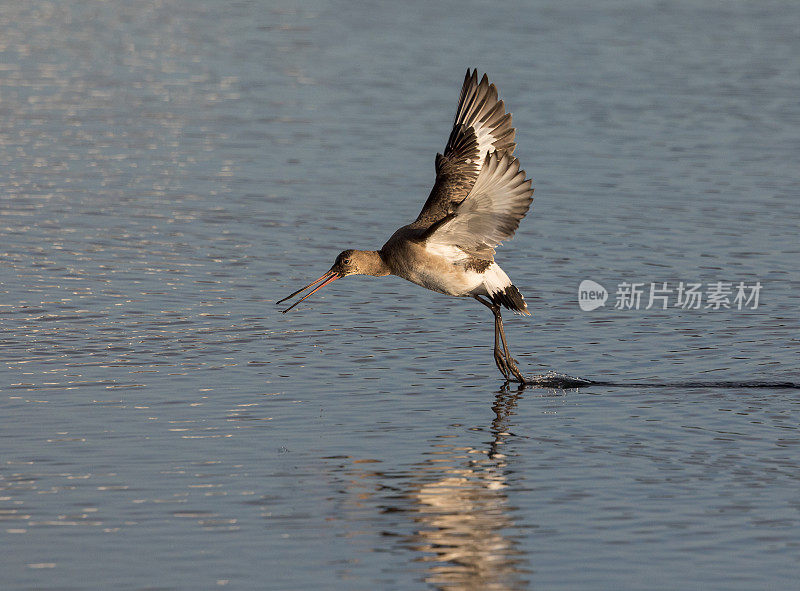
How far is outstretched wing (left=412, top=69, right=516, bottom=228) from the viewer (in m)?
12.4

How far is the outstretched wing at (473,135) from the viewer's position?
12398 millimetres

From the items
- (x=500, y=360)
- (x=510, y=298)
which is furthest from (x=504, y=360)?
(x=510, y=298)

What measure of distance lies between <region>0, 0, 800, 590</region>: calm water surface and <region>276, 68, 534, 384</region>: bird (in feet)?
2.02

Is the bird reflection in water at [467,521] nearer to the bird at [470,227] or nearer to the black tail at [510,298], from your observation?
the bird at [470,227]

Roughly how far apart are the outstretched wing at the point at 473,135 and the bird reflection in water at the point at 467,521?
293cm

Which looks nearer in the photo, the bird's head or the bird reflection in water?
the bird reflection in water

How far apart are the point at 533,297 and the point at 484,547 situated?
624 cm

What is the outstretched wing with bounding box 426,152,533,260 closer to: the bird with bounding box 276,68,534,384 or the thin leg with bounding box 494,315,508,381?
the bird with bounding box 276,68,534,384

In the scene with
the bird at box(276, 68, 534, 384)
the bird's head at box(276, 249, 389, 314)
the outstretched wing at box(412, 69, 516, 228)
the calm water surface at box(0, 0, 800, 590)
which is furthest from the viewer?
the outstretched wing at box(412, 69, 516, 228)

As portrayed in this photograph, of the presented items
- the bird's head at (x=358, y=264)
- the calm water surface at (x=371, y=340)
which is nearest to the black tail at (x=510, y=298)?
the calm water surface at (x=371, y=340)

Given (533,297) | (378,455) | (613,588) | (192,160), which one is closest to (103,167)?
(192,160)

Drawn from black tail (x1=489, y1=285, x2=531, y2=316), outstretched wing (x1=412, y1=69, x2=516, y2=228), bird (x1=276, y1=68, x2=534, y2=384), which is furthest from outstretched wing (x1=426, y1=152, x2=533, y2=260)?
outstretched wing (x1=412, y1=69, x2=516, y2=228)

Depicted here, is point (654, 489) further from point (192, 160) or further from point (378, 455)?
point (192, 160)

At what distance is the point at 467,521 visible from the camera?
8375mm
